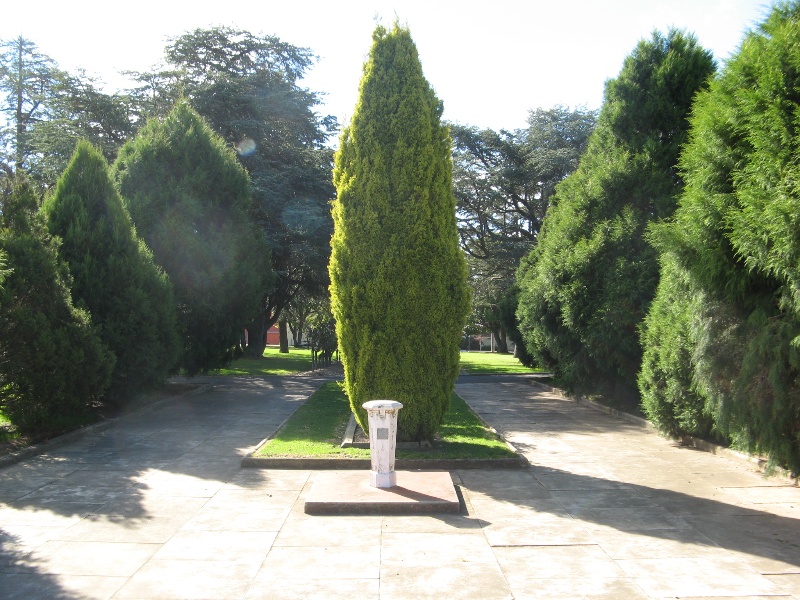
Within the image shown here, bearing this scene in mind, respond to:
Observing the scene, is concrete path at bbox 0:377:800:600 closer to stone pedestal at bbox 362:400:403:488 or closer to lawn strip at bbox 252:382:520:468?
lawn strip at bbox 252:382:520:468

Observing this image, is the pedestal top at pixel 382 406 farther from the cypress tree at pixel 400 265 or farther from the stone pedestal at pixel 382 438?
the cypress tree at pixel 400 265

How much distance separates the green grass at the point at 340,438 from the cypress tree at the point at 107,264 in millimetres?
3316

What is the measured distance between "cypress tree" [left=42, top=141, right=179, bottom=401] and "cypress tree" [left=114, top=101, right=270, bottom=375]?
133 inches

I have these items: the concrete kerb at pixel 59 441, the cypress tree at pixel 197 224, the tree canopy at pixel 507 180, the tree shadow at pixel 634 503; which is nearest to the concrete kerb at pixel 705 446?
the tree shadow at pixel 634 503

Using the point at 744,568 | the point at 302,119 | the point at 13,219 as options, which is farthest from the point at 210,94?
the point at 744,568

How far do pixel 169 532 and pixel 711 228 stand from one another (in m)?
6.33

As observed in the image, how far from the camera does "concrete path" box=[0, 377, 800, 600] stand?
16.6ft

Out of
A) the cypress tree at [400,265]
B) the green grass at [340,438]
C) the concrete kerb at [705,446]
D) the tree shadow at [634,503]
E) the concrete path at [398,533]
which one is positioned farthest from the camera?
the cypress tree at [400,265]

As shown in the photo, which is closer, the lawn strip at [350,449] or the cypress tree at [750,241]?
the cypress tree at [750,241]

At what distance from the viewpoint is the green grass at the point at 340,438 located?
959 cm

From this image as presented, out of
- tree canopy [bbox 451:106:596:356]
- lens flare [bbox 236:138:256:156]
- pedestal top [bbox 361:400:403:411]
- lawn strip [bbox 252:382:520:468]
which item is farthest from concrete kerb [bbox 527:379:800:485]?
lens flare [bbox 236:138:256:156]

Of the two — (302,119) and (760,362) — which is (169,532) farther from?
(302,119)

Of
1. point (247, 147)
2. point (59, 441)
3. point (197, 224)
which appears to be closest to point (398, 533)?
point (59, 441)

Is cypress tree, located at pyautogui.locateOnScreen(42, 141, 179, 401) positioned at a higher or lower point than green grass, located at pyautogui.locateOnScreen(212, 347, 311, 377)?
higher
